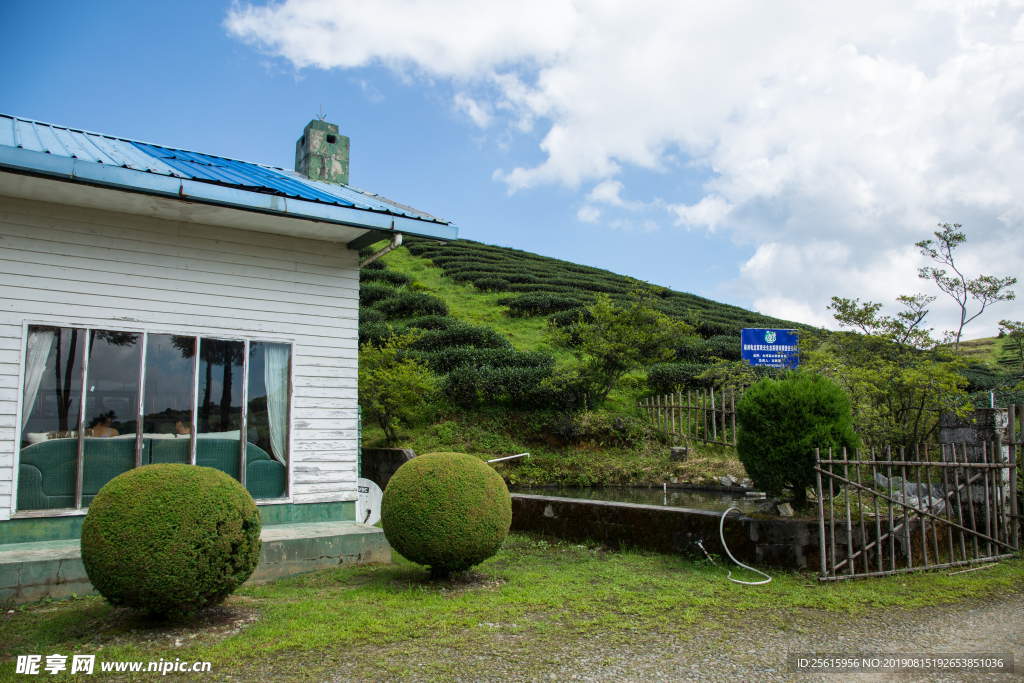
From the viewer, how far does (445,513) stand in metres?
5.83

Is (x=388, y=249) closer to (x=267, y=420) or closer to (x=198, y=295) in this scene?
(x=198, y=295)

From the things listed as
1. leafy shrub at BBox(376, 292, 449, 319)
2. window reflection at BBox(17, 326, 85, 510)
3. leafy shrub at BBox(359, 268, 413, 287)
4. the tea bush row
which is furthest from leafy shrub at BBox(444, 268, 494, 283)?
window reflection at BBox(17, 326, 85, 510)

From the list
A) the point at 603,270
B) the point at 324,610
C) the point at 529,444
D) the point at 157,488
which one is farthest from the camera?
the point at 603,270

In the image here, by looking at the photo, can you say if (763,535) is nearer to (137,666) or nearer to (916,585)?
(916,585)

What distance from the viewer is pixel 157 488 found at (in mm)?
4598

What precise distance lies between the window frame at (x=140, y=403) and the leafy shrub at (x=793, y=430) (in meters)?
5.24

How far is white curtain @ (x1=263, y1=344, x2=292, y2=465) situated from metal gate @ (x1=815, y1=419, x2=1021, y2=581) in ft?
19.1

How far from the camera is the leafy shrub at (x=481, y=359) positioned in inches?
630

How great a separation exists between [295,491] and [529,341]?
597 inches

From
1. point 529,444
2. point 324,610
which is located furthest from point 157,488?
point 529,444

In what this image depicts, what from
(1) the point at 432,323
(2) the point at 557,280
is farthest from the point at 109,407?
(2) the point at 557,280

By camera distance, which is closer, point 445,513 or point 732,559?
point 445,513

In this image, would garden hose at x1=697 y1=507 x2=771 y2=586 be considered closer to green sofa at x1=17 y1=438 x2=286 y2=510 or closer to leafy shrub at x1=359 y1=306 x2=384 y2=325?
green sofa at x1=17 y1=438 x2=286 y2=510

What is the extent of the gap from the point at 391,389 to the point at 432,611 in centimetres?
807
